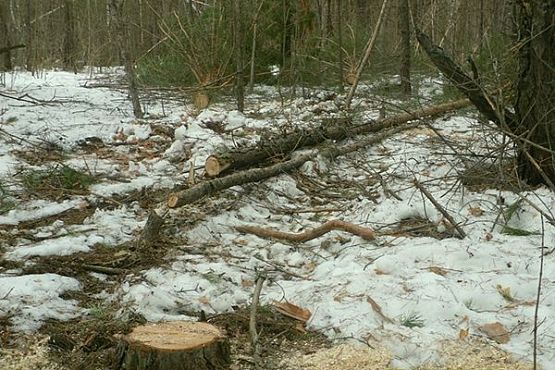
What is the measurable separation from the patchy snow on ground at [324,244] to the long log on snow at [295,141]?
11.7 inches

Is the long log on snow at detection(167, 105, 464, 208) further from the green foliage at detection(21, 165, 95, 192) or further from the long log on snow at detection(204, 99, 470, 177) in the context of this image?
the green foliage at detection(21, 165, 95, 192)

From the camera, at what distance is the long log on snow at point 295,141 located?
5965mm

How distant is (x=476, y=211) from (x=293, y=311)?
77.4 inches

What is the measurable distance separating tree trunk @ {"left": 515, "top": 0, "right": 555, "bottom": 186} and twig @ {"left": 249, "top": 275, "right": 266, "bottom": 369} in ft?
7.27

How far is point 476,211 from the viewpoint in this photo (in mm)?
4957

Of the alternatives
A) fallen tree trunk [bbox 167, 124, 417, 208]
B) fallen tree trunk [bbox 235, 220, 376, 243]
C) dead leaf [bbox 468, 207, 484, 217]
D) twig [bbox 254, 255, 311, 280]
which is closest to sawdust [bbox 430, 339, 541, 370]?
Answer: twig [bbox 254, 255, 311, 280]

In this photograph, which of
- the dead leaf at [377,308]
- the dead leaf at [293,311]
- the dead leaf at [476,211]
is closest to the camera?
the dead leaf at [377,308]

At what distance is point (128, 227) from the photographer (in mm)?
5000

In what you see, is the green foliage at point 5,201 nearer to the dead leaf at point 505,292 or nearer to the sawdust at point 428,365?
the sawdust at point 428,365

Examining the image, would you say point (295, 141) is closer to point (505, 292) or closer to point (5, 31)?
point (505, 292)

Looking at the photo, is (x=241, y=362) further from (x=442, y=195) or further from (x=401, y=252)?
(x=442, y=195)

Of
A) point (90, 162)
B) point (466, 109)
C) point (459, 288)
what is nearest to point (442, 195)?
point (459, 288)

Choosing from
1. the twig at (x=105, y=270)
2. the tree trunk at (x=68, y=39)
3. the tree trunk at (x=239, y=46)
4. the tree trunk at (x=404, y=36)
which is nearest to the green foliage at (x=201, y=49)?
the tree trunk at (x=239, y=46)

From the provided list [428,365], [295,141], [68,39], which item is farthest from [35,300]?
[68,39]
